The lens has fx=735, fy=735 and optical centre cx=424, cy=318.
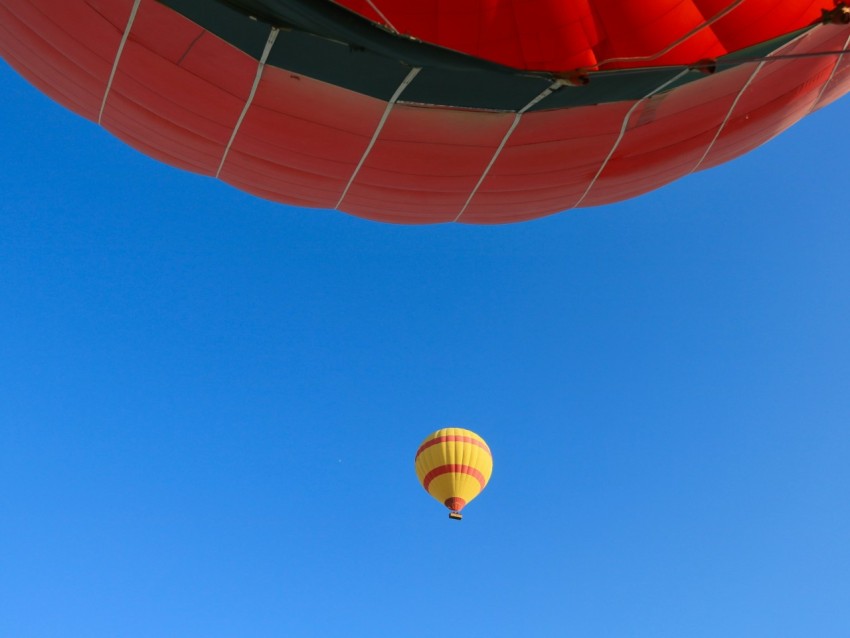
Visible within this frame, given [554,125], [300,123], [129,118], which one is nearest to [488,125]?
[554,125]

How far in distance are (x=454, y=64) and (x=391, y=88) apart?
103 cm

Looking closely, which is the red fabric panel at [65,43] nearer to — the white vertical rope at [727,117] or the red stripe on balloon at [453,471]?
the white vertical rope at [727,117]

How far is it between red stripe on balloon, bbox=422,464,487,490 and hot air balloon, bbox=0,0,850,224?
9319mm

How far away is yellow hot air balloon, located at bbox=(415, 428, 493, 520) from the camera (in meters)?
14.2

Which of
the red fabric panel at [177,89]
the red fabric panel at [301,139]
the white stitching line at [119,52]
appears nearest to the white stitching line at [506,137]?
the red fabric panel at [301,139]

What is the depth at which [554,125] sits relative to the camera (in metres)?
4.51

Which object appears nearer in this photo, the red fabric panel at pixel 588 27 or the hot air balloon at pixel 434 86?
the hot air balloon at pixel 434 86

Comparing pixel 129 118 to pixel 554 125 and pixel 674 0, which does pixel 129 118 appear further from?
pixel 674 0

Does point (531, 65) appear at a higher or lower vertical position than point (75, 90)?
lower

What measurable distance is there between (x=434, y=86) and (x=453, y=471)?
11212 mm

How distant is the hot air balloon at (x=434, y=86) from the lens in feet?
11.7

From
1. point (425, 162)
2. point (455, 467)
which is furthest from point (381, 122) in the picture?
point (455, 467)

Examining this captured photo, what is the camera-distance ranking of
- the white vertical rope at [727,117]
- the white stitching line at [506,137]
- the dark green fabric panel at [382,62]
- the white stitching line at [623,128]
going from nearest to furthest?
the dark green fabric panel at [382,62] < the white stitching line at [506,137] < the white stitching line at [623,128] < the white vertical rope at [727,117]

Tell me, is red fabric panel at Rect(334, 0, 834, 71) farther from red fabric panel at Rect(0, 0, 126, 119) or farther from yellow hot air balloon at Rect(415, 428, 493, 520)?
yellow hot air balloon at Rect(415, 428, 493, 520)
